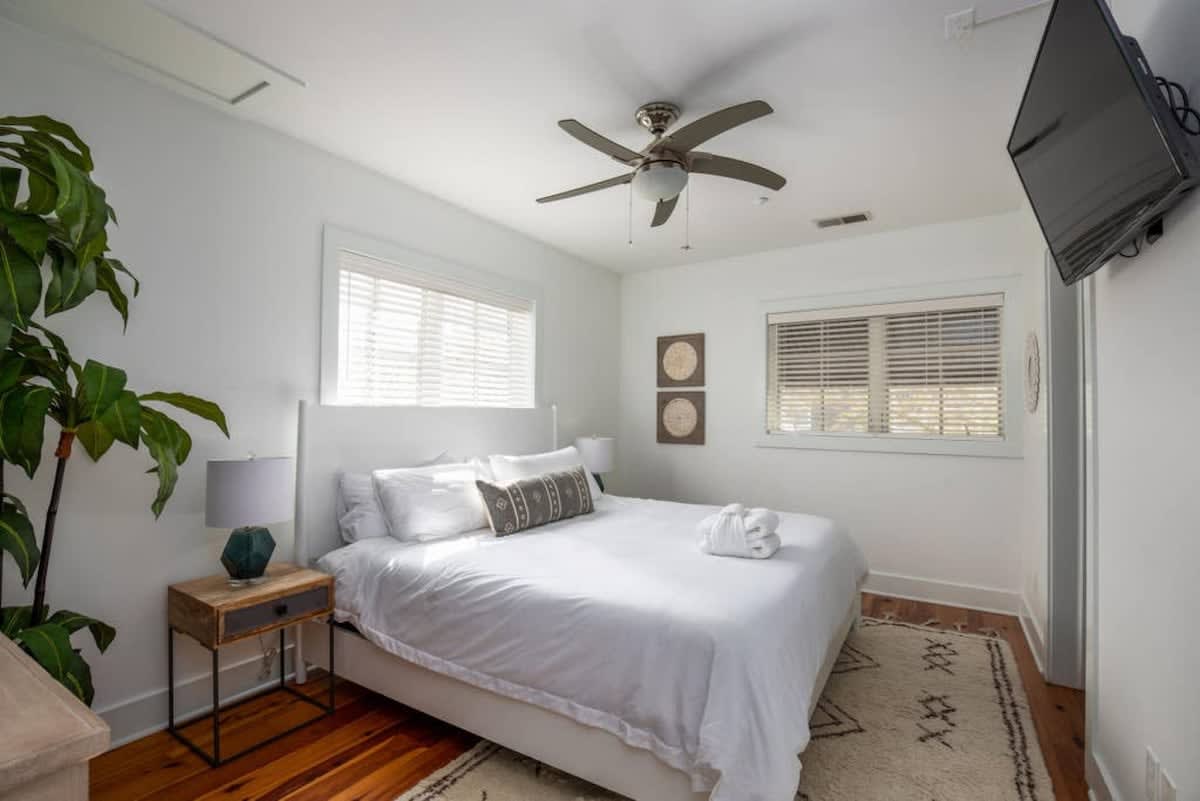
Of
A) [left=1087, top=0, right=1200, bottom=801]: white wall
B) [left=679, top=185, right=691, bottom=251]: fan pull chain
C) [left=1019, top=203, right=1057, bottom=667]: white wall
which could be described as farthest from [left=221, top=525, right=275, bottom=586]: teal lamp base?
[left=1019, top=203, right=1057, bottom=667]: white wall

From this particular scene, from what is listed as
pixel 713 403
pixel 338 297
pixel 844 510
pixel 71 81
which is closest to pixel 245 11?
pixel 71 81

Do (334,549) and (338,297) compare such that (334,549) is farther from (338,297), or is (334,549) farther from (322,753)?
(338,297)

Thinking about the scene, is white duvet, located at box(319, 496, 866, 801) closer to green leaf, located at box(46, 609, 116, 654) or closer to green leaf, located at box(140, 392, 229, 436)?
green leaf, located at box(46, 609, 116, 654)

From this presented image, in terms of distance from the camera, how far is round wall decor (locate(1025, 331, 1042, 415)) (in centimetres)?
314

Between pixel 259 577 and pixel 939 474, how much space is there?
409 centimetres

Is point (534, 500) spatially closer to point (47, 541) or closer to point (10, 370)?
point (47, 541)

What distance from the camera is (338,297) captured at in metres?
3.08

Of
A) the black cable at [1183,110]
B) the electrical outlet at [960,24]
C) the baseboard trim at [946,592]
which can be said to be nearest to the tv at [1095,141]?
the black cable at [1183,110]

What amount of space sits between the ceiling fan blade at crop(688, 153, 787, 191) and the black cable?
1277mm

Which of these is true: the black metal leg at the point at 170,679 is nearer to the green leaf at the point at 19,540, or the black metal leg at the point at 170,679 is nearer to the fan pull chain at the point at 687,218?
the green leaf at the point at 19,540

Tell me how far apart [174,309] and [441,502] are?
1433 mm

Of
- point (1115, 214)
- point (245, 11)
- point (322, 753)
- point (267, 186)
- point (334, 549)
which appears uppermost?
point (245, 11)

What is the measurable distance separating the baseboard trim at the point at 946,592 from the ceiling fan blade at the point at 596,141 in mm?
3163

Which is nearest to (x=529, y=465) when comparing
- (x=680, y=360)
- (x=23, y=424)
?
(x=680, y=360)
